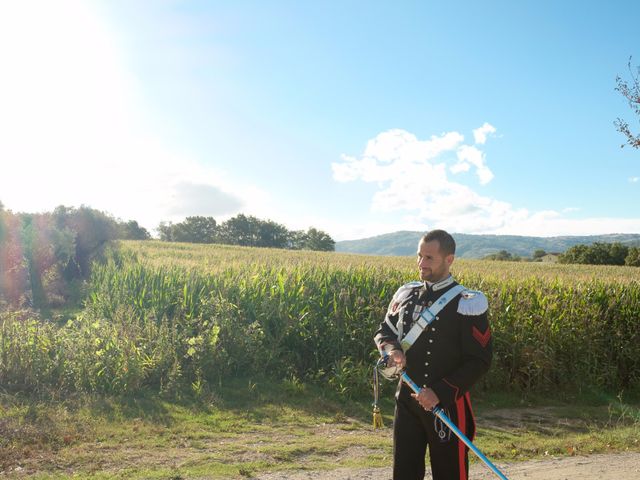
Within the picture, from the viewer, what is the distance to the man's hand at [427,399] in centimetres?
311

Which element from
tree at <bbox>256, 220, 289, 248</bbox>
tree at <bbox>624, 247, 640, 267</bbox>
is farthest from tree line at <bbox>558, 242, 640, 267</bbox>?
tree at <bbox>256, 220, 289, 248</bbox>

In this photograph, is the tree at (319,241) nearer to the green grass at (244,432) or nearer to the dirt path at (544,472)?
the green grass at (244,432)

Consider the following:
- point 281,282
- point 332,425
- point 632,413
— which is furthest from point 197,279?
point 632,413

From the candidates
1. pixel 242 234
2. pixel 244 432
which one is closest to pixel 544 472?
pixel 244 432

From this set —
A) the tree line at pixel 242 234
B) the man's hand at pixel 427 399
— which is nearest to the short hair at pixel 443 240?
the man's hand at pixel 427 399

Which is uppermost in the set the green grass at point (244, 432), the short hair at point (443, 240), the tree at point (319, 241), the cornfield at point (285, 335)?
the tree at point (319, 241)

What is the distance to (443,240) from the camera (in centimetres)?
335

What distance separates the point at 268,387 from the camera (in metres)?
8.77

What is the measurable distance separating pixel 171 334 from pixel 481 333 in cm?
725

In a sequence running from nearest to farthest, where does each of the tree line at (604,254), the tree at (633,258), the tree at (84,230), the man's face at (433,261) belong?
the man's face at (433,261) → the tree at (84,230) → the tree at (633,258) → the tree line at (604,254)

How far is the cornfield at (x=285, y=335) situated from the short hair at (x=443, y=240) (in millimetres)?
5771

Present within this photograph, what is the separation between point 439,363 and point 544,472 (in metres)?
3.01

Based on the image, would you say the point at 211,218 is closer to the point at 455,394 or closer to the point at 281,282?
the point at 281,282

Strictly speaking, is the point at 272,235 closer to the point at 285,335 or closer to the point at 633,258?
the point at 633,258
